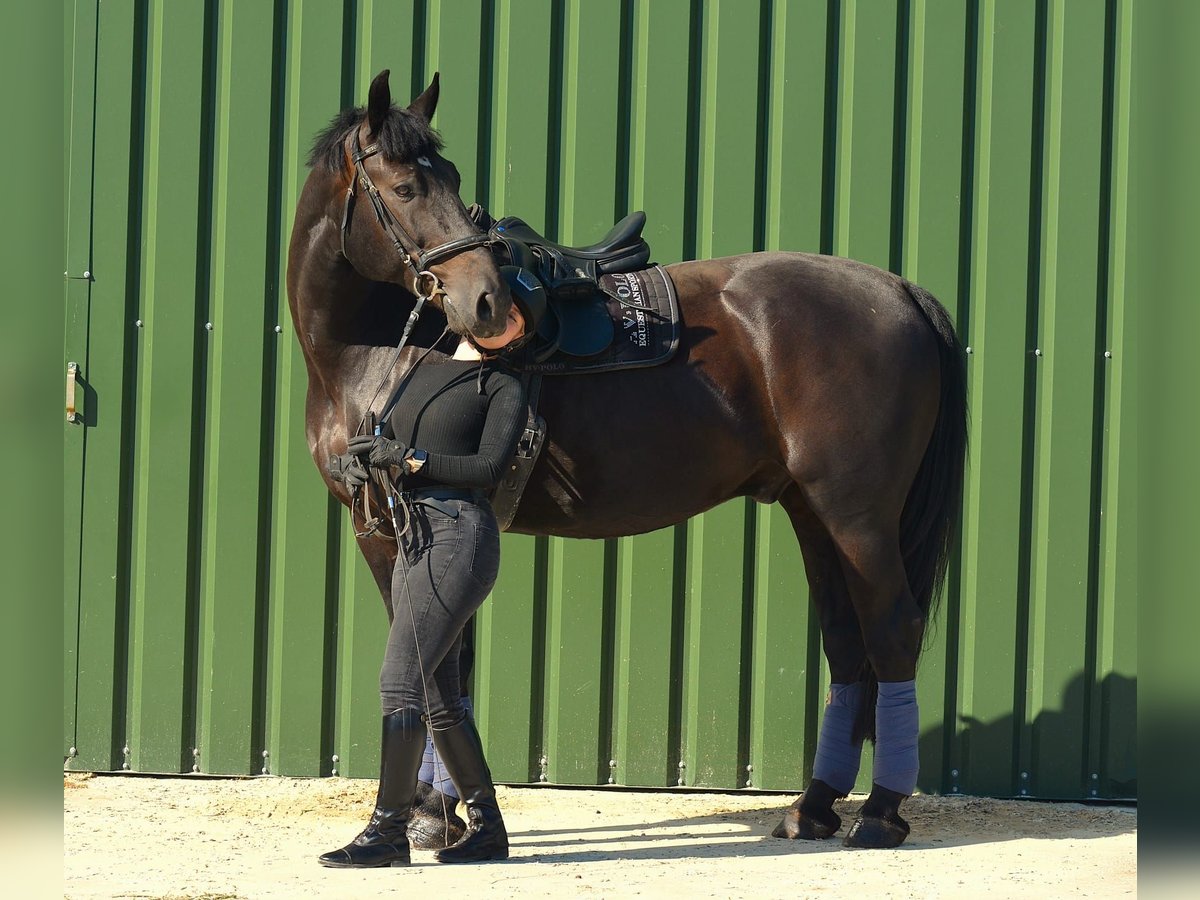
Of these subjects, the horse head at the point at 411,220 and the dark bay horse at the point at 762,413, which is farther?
the dark bay horse at the point at 762,413

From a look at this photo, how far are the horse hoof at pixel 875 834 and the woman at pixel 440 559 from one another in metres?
1.25

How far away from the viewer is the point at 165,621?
524cm

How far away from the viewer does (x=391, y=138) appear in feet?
12.5

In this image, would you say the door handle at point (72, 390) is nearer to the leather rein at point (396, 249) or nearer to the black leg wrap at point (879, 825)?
the leather rein at point (396, 249)

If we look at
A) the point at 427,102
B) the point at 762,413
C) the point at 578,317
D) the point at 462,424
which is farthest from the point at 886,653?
→ the point at 427,102

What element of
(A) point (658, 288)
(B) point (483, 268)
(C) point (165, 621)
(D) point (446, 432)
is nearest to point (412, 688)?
(D) point (446, 432)

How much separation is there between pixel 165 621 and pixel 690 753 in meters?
2.22

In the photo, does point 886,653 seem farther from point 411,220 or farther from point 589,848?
point 411,220

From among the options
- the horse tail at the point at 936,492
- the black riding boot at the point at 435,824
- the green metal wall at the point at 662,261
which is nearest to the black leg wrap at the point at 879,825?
the horse tail at the point at 936,492

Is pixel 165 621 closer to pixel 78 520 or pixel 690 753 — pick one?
pixel 78 520

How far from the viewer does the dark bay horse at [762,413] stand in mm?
4195

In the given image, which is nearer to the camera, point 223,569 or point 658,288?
point 658,288

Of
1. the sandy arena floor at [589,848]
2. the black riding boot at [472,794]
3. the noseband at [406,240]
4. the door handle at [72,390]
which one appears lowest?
the sandy arena floor at [589,848]

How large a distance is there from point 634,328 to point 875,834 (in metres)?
1.88
